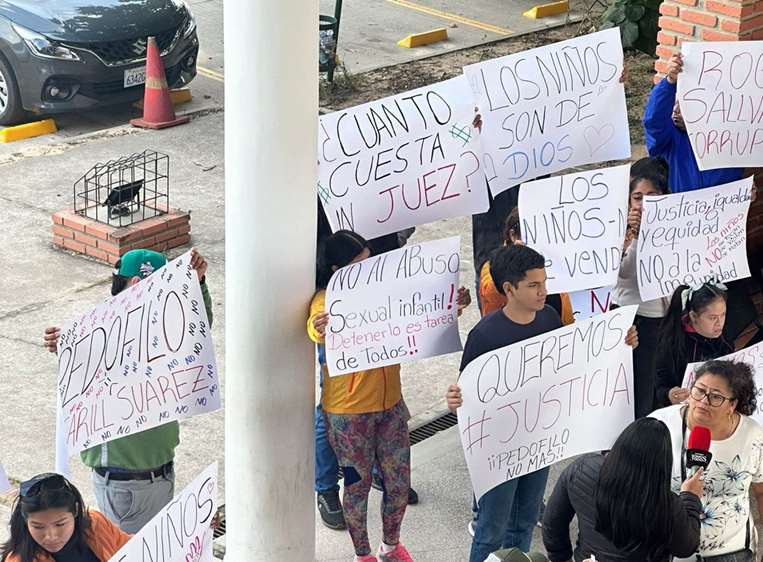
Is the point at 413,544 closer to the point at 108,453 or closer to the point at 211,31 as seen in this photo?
the point at 108,453

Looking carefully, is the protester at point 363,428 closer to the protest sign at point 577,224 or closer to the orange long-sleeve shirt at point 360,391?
the orange long-sleeve shirt at point 360,391

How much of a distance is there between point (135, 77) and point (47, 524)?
27.5 ft

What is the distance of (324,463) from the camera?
6.66 metres

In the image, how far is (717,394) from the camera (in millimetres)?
5207

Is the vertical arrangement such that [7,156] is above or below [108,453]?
below

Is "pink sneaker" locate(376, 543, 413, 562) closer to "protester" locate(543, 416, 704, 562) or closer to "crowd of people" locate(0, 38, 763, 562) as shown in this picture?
"crowd of people" locate(0, 38, 763, 562)

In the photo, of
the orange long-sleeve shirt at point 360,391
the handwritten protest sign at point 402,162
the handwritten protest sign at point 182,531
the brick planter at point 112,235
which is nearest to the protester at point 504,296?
the handwritten protest sign at point 402,162

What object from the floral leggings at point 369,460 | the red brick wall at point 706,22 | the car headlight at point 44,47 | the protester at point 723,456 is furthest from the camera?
the car headlight at point 44,47

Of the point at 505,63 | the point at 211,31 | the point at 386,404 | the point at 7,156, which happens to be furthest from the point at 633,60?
A: the point at 386,404

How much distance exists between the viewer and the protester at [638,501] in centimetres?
464

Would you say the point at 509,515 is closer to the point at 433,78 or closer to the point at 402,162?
the point at 402,162

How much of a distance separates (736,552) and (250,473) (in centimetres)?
192

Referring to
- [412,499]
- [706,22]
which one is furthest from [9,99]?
[412,499]

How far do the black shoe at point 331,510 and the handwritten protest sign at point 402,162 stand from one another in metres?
1.31
